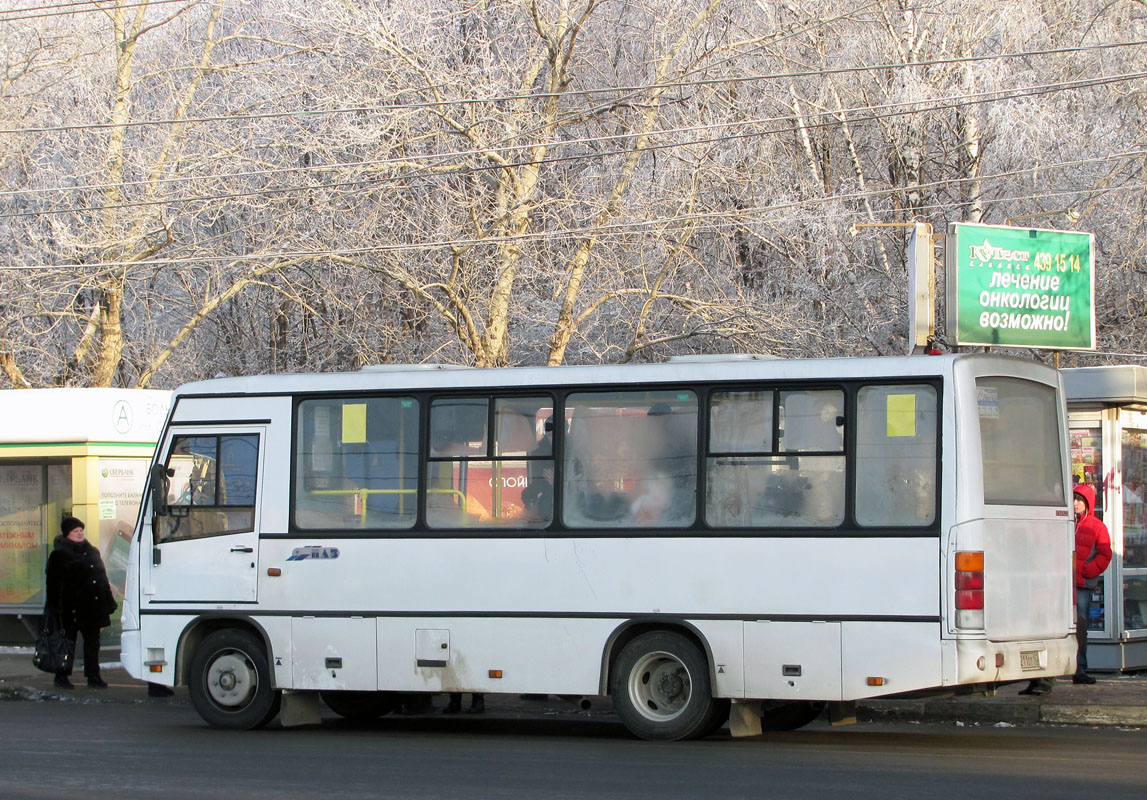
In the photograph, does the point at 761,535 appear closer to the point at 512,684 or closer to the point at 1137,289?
the point at 512,684

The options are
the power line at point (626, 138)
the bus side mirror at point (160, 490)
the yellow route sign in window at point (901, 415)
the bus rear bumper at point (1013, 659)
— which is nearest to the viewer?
the bus rear bumper at point (1013, 659)

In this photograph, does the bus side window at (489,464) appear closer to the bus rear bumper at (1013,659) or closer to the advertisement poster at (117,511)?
the bus rear bumper at (1013,659)

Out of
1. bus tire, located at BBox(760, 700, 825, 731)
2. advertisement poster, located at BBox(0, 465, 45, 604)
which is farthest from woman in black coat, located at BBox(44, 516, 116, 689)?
bus tire, located at BBox(760, 700, 825, 731)

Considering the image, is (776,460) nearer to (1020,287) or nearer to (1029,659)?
(1029,659)

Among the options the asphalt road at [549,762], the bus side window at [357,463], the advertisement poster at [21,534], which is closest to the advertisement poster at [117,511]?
the advertisement poster at [21,534]

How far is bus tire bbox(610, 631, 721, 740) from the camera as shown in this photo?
10.6 m

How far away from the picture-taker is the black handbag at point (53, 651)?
1540cm

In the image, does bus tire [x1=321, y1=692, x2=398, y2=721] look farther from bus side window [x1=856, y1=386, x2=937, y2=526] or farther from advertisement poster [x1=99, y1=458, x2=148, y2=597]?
advertisement poster [x1=99, y1=458, x2=148, y2=597]

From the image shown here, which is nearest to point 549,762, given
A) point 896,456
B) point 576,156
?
point 896,456

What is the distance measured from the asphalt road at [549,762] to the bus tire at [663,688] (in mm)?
156

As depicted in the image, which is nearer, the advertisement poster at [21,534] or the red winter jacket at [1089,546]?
the red winter jacket at [1089,546]

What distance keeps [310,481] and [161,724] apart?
2709mm

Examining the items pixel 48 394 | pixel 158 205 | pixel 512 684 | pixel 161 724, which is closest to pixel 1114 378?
pixel 512 684

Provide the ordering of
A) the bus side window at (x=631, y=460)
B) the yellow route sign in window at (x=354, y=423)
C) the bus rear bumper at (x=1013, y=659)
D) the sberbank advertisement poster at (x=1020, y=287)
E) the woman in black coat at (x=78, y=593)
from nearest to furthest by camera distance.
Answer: the bus rear bumper at (x=1013, y=659) < the bus side window at (x=631, y=460) < the yellow route sign in window at (x=354, y=423) < the woman in black coat at (x=78, y=593) < the sberbank advertisement poster at (x=1020, y=287)
